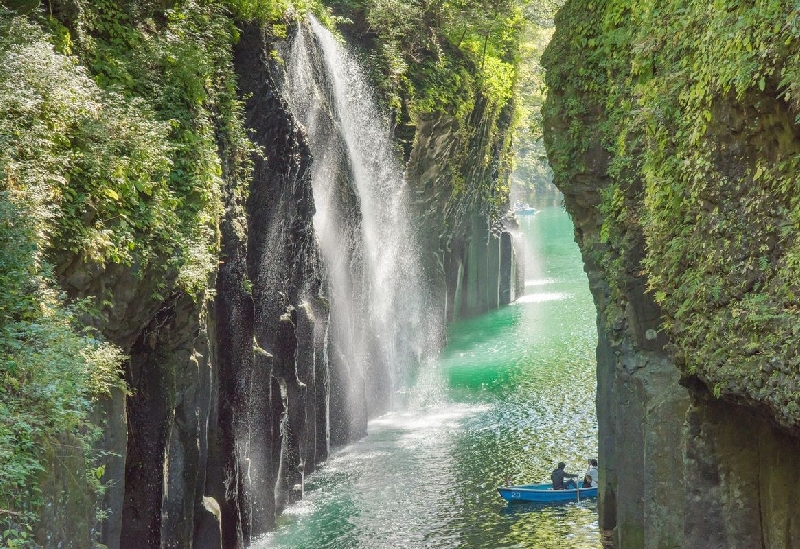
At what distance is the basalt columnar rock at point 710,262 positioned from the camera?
9391 mm

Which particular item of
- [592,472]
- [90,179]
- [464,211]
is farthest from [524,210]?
[90,179]

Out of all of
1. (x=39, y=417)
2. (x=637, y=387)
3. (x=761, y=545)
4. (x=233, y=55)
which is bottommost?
(x=761, y=545)

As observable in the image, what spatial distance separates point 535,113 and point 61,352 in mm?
53103

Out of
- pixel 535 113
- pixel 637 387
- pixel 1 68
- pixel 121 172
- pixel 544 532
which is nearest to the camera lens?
pixel 1 68

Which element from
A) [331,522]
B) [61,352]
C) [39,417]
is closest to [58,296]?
[61,352]

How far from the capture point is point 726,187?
34.4 feet

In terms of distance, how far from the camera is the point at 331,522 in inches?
854

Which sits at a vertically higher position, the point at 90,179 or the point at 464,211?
the point at 464,211

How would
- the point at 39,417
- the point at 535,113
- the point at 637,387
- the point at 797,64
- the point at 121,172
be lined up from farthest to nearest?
1. the point at 535,113
2. the point at 637,387
3. the point at 121,172
4. the point at 39,417
5. the point at 797,64

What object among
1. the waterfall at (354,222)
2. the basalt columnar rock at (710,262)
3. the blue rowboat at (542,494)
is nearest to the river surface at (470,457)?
the blue rowboat at (542,494)

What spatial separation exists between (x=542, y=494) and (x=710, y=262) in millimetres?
12415

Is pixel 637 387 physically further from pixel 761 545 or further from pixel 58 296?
pixel 58 296

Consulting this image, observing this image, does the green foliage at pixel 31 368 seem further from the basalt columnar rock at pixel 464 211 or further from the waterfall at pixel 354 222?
the basalt columnar rock at pixel 464 211

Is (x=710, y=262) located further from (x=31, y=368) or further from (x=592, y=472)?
(x=592, y=472)
